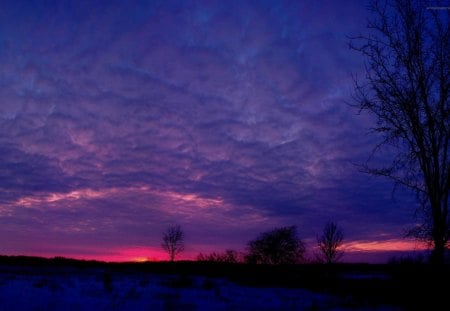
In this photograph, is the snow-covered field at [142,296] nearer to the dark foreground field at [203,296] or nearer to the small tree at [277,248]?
the dark foreground field at [203,296]

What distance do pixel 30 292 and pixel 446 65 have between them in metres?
12.2

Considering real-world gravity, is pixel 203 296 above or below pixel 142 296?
below

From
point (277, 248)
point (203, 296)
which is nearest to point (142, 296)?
point (203, 296)

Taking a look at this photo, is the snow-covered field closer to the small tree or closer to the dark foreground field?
the dark foreground field

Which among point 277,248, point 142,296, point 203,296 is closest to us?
point 142,296

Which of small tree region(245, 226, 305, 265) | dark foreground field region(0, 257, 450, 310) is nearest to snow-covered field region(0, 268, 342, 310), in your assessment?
dark foreground field region(0, 257, 450, 310)

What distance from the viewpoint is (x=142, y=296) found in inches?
301

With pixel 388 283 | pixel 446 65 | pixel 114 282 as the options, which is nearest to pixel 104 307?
pixel 114 282

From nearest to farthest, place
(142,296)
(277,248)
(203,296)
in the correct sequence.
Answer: (142,296), (203,296), (277,248)

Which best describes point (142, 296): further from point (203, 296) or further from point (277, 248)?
point (277, 248)

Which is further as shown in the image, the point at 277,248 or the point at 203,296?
the point at 277,248

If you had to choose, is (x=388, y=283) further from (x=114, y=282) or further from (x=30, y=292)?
(x=30, y=292)

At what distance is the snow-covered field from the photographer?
660 centimetres

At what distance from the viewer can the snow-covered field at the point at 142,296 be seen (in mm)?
6602
